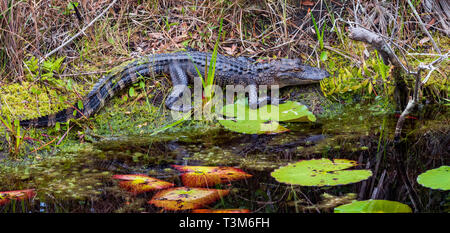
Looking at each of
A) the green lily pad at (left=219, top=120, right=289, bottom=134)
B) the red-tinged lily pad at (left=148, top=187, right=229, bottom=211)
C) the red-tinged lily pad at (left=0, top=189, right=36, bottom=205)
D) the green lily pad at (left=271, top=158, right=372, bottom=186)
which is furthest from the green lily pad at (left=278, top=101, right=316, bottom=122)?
the red-tinged lily pad at (left=0, top=189, right=36, bottom=205)

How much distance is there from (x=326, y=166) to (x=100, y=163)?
1532 mm

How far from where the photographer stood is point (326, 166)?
103 inches

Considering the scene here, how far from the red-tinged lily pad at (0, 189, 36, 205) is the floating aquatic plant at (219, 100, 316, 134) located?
1.56 m

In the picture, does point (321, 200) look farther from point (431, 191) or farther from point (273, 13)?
point (273, 13)

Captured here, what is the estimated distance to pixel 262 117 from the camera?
3.60m

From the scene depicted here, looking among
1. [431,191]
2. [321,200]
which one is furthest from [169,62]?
[431,191]

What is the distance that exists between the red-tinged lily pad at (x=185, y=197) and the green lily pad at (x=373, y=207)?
66 cm

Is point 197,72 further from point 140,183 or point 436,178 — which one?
point 436,178

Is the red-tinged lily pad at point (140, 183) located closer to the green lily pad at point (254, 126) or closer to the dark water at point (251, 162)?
the dark water at point (251, 162)

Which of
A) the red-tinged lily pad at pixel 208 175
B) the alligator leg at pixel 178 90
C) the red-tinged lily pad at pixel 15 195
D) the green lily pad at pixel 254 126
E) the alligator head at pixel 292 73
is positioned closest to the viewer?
the red-tinged lily pad at pixel 15 195

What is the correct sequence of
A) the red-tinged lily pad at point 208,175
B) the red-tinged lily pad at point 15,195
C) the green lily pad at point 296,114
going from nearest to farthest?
the red-tinged lily pad at point 15,195 < the red-tinged lily pad at point 208,175 < the green lily pad at point 296,114

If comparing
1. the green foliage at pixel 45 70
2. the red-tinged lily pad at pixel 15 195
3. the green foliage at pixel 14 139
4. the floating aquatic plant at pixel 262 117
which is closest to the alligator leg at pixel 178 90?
the floating aquatic plant at pixel 262 117

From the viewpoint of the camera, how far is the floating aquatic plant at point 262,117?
3432mm

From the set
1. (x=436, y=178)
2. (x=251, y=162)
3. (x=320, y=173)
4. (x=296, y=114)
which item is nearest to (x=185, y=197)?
(x=251, y=162)
